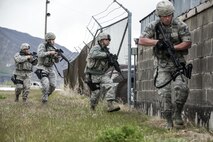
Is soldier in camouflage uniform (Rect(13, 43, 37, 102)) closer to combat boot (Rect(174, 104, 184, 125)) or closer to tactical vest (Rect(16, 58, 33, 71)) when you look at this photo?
tactical vest (Rect(16, 58, 33, 71))

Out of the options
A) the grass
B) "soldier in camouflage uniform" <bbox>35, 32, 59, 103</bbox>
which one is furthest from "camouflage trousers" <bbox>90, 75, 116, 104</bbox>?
"soldier in camouflage uniform" <bbox>35, 32, 59, 103</bbox>

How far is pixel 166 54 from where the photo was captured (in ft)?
25.0

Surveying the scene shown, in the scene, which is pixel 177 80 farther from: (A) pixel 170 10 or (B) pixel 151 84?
(B) pixel 151 84

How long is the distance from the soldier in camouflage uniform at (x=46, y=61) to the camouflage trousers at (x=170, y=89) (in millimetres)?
5766

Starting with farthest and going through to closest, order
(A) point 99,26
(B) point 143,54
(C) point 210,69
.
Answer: (A) point 99,26, (B) point 143,54, (C) point 210,69

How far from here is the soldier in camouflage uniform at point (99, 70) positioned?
10.9 meters

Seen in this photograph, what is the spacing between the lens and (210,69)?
24.1 ft

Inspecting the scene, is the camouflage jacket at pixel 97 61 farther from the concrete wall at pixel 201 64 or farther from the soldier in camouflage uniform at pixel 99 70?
the concrete wall at pixel 201 64

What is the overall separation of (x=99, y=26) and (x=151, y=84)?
5378 mm

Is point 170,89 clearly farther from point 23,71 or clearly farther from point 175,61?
point 23,71

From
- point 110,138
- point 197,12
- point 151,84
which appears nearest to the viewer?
point 110,138

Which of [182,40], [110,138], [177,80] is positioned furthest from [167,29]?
[110,138]

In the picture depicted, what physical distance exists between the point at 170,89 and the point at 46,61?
620 cm

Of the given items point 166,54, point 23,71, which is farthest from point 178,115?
point 23,71
